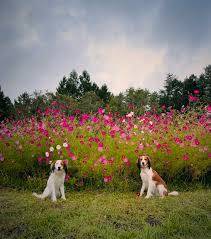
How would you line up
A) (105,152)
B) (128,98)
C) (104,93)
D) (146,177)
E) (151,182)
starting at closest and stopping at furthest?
(151,182), (146,177), (105,152), (128,98), (104,93)

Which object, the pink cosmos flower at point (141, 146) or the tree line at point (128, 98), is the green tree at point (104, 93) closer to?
the tree line at point (128, 98)

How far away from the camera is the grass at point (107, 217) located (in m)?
4.76

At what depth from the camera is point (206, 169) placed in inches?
339

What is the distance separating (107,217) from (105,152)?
9.54ft

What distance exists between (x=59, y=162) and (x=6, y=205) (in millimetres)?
1244

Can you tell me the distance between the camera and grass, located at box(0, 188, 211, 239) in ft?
15.6

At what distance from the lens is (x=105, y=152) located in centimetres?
823

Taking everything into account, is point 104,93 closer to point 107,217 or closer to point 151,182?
point 151,182

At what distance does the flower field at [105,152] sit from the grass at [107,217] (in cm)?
106

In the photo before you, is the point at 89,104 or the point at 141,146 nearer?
the point at 141,146

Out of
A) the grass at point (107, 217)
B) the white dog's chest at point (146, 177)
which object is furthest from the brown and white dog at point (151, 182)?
the grass at point (107, 217)

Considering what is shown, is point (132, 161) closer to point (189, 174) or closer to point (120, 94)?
point (189, 174)

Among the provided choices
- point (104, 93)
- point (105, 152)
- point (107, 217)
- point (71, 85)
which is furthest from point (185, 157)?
point (71, 85)

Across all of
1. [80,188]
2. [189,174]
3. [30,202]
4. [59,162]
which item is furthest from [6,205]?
[189,174]
